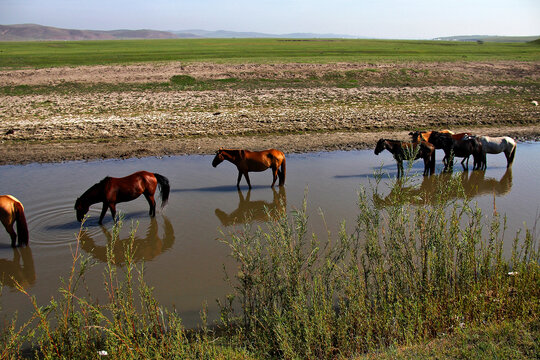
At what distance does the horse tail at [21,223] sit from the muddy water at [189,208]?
0.80 ft

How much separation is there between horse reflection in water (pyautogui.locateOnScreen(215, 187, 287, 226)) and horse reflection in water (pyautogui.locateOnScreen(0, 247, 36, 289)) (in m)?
4.05

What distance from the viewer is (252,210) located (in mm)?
11109

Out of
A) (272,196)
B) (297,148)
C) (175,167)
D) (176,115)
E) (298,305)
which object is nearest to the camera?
(298,305)

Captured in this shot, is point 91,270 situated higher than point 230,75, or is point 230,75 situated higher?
point 230,75

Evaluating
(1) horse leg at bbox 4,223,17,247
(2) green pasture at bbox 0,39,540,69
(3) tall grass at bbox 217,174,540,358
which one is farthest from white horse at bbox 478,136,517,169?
(2) green pasture at bbox 0,39,540,69

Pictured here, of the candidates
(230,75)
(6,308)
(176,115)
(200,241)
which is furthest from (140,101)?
(6,308)

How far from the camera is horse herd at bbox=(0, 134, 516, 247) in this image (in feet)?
29.3

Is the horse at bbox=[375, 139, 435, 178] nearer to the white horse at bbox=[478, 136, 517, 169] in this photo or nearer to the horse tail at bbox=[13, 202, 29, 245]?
the white horse at bbox=[478, 136, 517, 169]

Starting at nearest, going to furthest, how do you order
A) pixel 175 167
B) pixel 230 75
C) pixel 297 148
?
pixel 175 167, pixel 297 148, pixel 230 75

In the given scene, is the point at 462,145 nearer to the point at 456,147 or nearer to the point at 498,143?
the point at 456,147

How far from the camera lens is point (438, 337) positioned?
5.29 metres

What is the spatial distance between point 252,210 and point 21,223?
509 centimetres

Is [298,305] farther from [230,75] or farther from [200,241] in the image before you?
→ [230,75]

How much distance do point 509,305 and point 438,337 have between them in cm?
114
